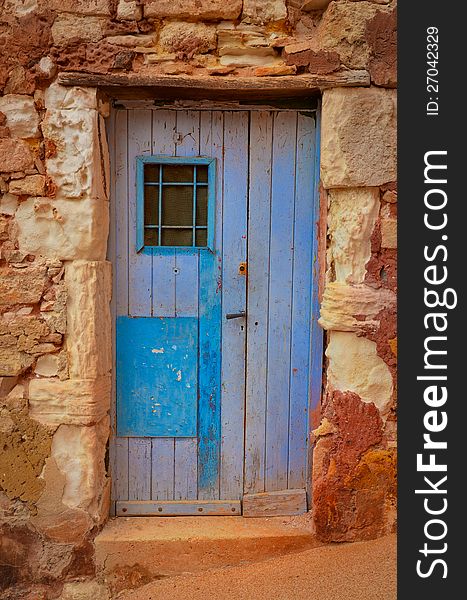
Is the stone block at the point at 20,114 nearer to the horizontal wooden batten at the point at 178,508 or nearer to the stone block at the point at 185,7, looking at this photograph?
the stone block at the point at 185,7

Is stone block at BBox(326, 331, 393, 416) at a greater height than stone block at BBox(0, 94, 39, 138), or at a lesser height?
lesser

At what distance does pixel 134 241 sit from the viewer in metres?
3.24

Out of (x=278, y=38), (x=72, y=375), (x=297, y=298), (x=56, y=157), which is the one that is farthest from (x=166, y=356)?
(x=278, y=38)

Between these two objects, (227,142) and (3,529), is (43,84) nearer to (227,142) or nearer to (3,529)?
(227,142)

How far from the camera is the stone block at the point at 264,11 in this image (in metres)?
2.97

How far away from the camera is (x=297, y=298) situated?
10.8 ft

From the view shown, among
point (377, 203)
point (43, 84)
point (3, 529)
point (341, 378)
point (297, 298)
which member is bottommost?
point (3, 529)

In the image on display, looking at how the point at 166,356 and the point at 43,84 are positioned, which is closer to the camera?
the point at 43,84

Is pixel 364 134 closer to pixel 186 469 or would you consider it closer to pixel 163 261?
pixel 163 261

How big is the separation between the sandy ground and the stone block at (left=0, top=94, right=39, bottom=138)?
2400 mm

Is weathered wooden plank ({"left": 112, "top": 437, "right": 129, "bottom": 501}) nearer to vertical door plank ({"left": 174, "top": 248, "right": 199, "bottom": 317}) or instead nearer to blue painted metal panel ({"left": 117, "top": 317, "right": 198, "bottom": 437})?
blue painted metal panel ({"left": 117, "top": 317, "right": 198, "bottom": 437})

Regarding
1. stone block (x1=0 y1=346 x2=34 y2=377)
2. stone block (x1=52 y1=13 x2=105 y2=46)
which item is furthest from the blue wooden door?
stone block (x1=0 y1=346 x2=34 y2=377)

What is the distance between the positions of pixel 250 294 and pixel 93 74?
1367mm

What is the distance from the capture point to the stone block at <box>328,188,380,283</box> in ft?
9.87
